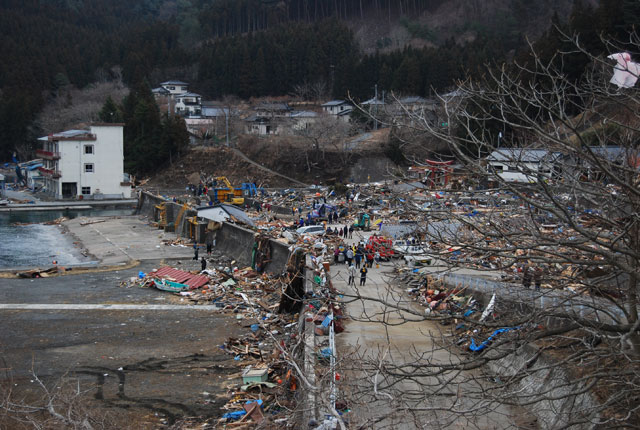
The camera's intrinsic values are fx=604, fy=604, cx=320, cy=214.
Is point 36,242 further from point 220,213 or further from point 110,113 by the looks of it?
point 110,113

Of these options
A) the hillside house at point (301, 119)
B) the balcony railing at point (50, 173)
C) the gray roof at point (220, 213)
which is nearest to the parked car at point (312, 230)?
the gray roof at point (220, 213)

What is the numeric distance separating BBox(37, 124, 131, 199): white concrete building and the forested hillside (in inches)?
891

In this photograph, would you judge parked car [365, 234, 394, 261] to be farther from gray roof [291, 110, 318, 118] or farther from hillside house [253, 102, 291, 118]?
hillside house [253, 102, 291, 118]

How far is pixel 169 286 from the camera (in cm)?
2180

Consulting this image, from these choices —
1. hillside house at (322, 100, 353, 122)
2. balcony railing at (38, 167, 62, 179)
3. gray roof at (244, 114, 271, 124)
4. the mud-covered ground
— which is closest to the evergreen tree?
balcony railing at (38, 167, 62, 179)

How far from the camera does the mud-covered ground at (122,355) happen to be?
1193cm

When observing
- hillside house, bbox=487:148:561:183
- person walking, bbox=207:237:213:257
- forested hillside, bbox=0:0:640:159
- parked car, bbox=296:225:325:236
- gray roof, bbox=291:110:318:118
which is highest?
forested hillside, bbox=0:0:640:159

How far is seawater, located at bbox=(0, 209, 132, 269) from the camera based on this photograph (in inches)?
1150

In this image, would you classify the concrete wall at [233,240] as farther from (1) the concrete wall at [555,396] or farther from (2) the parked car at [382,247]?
(1) the concrete wall at [555,396]

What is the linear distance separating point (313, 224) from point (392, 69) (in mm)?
40321

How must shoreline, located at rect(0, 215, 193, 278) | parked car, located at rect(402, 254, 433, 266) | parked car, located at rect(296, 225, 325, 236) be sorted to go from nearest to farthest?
1. parked car, located at rect(402, 254, 433, 266)
2. shoreline, located at rect(0, 215, 193, 278)
3. parked car, located at rect(296, 225, 325, 236)

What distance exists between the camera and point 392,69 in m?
68.5

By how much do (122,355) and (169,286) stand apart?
7.12m

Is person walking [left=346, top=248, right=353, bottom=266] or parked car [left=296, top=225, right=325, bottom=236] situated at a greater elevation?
person walking [left=346, top=248, right=353, bottom=266]
